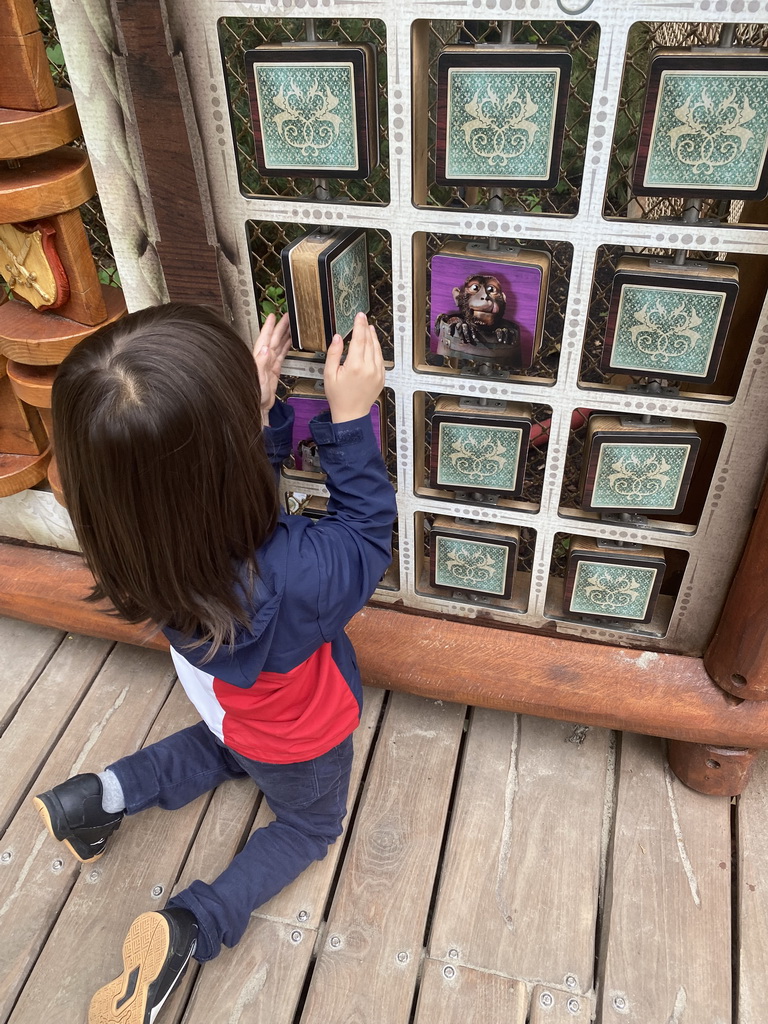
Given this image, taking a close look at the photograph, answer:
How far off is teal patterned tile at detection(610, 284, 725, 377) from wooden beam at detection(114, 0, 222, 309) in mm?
526

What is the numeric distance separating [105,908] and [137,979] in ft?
0.64

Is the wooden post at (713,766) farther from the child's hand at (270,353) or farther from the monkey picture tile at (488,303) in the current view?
the child's hand at (270,353)

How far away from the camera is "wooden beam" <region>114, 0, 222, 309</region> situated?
33.3 inches

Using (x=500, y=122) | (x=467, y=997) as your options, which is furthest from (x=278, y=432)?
(x=467, y=997)

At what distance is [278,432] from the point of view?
1.05 metres

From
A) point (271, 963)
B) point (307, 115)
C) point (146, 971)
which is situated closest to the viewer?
point (307, 115)

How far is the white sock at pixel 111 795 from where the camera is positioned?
1168mm

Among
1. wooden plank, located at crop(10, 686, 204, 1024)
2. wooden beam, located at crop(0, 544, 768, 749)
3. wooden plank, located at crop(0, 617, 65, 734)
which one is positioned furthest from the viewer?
wooden plank, located at crop(0, 617, 65, 734)

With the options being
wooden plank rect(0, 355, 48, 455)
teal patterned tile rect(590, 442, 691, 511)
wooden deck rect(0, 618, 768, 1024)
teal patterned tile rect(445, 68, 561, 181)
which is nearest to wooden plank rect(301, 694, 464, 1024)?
wooden deck rect(0, 618, 768, 1024)

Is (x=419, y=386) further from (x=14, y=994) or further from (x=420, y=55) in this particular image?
(x=14, y=994)

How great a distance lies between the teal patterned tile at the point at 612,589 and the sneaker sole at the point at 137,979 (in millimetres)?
748

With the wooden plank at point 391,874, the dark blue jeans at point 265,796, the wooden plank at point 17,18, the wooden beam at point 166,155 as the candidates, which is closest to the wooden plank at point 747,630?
the wooden plank at point 391,874

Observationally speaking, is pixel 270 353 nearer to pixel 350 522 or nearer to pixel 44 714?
pixel 350 522

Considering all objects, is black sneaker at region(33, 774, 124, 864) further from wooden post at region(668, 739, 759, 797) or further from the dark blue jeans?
wooden post at region(668, 739, 759, 797)
